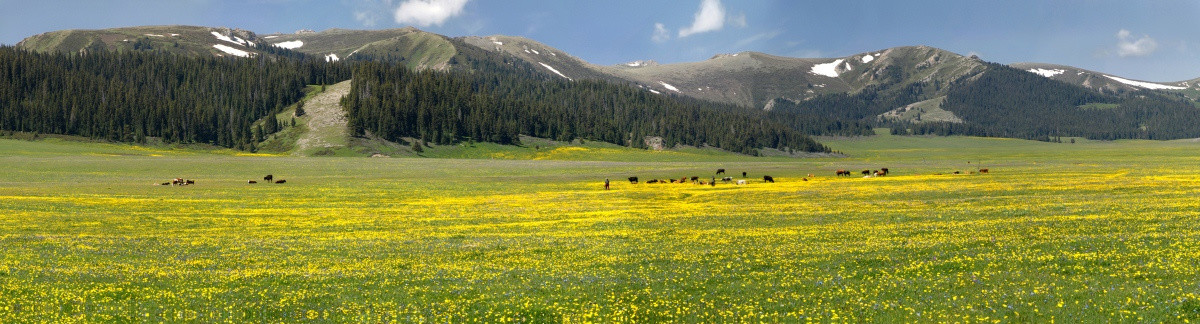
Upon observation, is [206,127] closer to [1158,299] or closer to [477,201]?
[477,201]

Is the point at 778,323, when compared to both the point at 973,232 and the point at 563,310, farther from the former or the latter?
the point at 973,232

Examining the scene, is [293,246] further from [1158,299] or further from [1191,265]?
[1191,265]

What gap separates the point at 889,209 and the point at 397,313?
30.9 meters

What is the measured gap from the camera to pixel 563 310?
16203mm

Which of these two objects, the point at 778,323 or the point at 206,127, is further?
the point at 206,127

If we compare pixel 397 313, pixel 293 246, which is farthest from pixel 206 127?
pixel 397 313

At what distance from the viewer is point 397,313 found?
16047 mm

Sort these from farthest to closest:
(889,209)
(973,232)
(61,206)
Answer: (61,206), (889,209), (973,232)

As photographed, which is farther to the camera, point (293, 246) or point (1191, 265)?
point (293, 246)

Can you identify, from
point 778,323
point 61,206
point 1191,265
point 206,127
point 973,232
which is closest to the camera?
point 778,323

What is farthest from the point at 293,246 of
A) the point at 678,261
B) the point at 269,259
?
the point at 678,261

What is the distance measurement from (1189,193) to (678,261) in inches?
1447

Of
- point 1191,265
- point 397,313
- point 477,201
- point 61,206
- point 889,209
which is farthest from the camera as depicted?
point 477,201

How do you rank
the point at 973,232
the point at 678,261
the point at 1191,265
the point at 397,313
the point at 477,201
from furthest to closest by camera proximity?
the point at 477,201, the point at 973,232, the point at 678,261, the point at 1191,265, the point at 397,313
